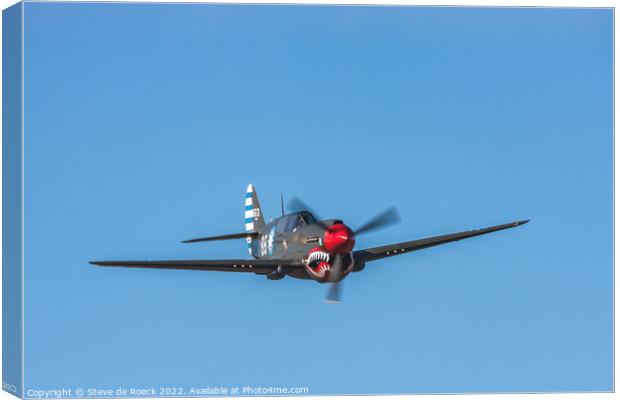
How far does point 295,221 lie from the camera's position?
1398 inches

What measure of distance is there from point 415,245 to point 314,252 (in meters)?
4.24

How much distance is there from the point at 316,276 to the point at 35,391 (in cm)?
895

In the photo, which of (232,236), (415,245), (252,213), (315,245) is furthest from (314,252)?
(252,213)

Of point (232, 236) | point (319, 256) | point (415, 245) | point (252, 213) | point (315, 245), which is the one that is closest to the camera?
point (319, 256)

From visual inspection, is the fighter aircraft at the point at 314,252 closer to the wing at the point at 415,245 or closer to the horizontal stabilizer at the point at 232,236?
the wing at the point at 415,245

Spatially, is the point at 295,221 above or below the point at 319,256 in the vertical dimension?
above

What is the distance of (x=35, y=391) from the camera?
31.2 metres

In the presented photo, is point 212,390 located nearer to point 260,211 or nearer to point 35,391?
point 35,391

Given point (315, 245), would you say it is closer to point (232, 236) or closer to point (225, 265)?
point (225, 265)

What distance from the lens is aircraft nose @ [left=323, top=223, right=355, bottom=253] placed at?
3312cm

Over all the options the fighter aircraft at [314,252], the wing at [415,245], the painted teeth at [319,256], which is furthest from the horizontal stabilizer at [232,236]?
the painted teeth at [319,256]

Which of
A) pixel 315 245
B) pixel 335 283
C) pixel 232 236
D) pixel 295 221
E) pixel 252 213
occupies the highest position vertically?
pixel 252 213

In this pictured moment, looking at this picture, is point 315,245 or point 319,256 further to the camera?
point 315,245

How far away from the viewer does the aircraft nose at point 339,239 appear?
109 ft
